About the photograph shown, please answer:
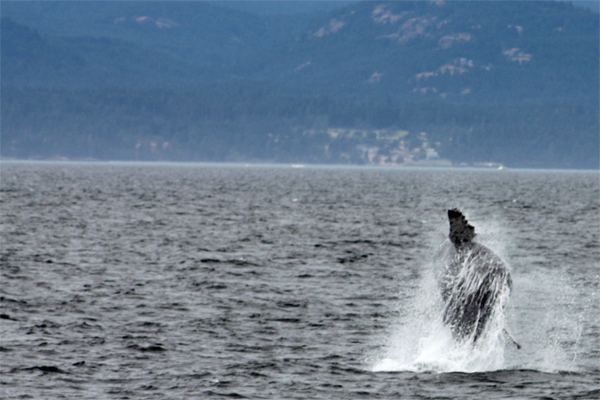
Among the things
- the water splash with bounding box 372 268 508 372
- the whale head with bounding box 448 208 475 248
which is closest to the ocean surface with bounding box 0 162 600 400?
the water splash with bounding box 372 268 508 372

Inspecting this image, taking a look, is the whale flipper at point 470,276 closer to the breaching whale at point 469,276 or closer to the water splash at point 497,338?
the breaching whale at point 469,276

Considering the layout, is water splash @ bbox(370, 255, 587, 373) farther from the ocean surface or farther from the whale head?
the whale head

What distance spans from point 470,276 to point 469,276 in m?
0.02

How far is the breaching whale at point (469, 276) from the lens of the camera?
15.2 metres

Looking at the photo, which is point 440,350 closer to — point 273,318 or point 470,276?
point 470,276

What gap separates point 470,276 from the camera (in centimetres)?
1520

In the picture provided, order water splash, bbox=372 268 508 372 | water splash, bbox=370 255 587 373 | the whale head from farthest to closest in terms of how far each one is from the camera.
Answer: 1. water splash, bbox=370 255 587 373
2. water splash, bbox=372 268 508 372
3. the whale head

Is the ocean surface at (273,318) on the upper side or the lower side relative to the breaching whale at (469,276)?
lower

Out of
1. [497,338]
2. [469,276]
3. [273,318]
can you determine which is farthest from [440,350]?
[273,318]

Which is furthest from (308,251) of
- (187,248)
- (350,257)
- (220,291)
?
(220,291)

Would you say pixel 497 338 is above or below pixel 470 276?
below

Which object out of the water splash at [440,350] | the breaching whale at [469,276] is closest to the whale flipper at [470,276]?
the breaching whale at [469,276]

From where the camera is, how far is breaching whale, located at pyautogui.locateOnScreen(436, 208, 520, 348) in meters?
15.2

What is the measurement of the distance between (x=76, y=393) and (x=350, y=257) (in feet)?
74.7
